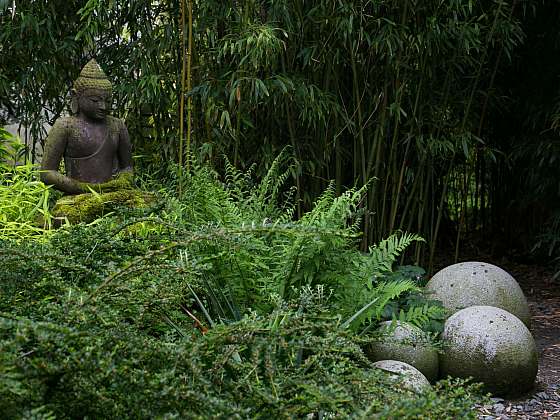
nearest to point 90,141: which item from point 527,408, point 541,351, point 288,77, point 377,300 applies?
point 288,77

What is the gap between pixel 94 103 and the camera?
3.69 m

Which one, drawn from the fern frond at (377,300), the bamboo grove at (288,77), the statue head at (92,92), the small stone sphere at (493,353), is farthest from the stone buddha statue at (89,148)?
the small stone sphere at (493,353)

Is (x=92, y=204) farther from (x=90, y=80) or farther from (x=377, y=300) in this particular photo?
(x=377, y=300)

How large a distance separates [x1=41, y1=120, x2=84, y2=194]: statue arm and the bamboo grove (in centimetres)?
57

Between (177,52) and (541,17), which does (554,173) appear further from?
(177,52)

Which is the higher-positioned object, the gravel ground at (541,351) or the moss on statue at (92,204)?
the moss on statue at (92,204)

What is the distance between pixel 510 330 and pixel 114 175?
2012 millimetres

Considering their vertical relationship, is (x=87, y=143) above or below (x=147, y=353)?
below

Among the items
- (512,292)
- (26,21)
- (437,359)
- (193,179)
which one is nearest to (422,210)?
(512,292)

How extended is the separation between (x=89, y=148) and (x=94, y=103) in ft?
0.73

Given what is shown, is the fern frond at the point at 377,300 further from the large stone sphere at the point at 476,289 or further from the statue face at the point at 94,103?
the statue face at the point at 94,103

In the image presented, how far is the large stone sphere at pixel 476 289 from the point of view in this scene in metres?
3.94

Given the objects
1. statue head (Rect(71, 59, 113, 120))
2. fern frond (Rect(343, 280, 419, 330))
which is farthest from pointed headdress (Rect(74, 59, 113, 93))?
fern frond (Rect(343, 280, 419, 330))

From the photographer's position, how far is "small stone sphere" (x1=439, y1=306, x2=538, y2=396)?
132 inches
